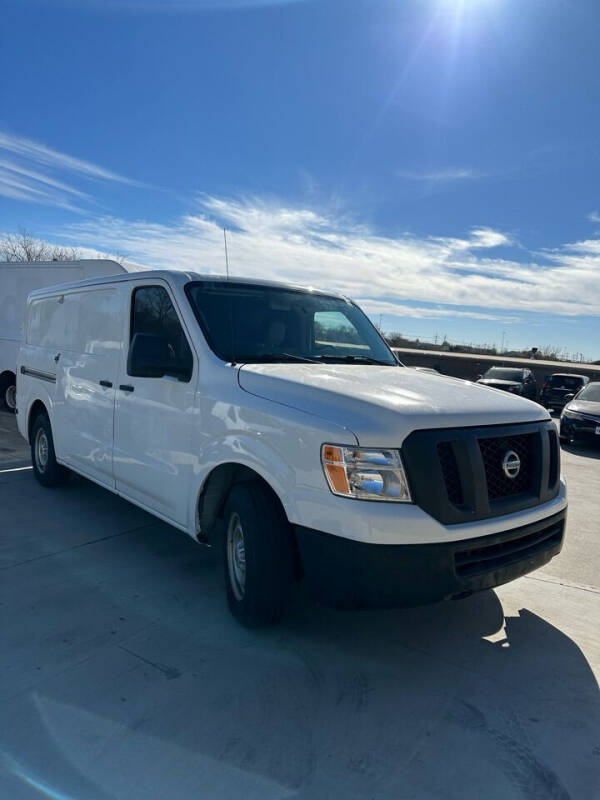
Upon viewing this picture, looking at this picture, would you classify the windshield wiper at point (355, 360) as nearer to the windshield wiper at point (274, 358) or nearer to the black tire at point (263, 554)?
the windshield wiper at point (274, 358)

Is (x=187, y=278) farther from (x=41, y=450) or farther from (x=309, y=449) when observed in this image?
(x=41, y=450)

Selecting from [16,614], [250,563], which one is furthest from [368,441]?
[16,614]

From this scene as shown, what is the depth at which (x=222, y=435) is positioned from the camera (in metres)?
3.49

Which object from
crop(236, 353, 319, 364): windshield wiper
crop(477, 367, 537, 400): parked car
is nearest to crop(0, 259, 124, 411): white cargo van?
crop(236, 353, 319, 364): windshield wiper

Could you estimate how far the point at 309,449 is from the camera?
291 centimetres

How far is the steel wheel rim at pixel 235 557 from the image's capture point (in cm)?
351

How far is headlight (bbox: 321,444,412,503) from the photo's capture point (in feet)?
9.13

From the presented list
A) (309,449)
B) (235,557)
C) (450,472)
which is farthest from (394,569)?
(235,557)

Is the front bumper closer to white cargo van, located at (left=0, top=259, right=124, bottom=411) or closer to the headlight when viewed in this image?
the headlight

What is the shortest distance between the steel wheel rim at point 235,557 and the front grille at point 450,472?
127cm

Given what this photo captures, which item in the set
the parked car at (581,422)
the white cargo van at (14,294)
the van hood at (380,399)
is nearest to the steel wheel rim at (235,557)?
the van hood at (380,399)

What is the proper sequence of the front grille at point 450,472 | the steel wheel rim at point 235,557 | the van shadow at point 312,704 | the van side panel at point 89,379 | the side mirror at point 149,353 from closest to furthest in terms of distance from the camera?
the van shadow at point 312,704 < the front grille at point 450,472 < the steel wheel rim at point 235,557 < the side mirror at point 149,353 < the van side panel at point 89,379

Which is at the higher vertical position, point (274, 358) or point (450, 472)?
point (274, 358)

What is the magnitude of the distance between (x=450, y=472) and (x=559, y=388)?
18.3 m
